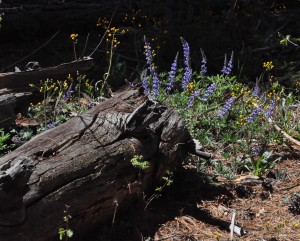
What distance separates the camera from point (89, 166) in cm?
379

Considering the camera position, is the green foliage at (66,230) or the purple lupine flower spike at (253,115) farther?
the purple lupine flower spike at (253,115)

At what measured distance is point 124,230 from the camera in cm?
399

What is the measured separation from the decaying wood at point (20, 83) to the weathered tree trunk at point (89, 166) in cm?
96

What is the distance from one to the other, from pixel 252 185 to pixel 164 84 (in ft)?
6.01

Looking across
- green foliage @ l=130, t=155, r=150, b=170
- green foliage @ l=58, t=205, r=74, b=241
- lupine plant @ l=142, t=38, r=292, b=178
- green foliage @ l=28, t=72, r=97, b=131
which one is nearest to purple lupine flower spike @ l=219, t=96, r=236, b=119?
lupine plant @ l=142, t=38, r=292, b=178

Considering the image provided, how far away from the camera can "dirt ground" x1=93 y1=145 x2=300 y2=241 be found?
404cm

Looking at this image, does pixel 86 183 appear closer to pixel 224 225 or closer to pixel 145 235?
pixel 145 235

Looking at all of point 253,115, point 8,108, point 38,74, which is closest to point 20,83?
point 38,74

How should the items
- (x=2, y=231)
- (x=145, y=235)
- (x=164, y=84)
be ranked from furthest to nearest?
(x=164, y=84) < (x=145, y=235) < (x=2, y=231)

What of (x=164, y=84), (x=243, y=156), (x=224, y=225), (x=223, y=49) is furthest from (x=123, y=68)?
(x=224, y=225)

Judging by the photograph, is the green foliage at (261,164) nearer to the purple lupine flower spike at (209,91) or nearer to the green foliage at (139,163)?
the purple lupine flower spike at (209,91)

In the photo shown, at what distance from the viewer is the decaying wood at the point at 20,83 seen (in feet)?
16.0

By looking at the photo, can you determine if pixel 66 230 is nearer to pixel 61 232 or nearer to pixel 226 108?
pixel 61 232

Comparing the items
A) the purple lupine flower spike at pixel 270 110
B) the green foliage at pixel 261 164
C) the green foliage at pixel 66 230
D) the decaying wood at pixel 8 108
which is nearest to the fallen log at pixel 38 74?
the decaying wood at pixel 8 108
